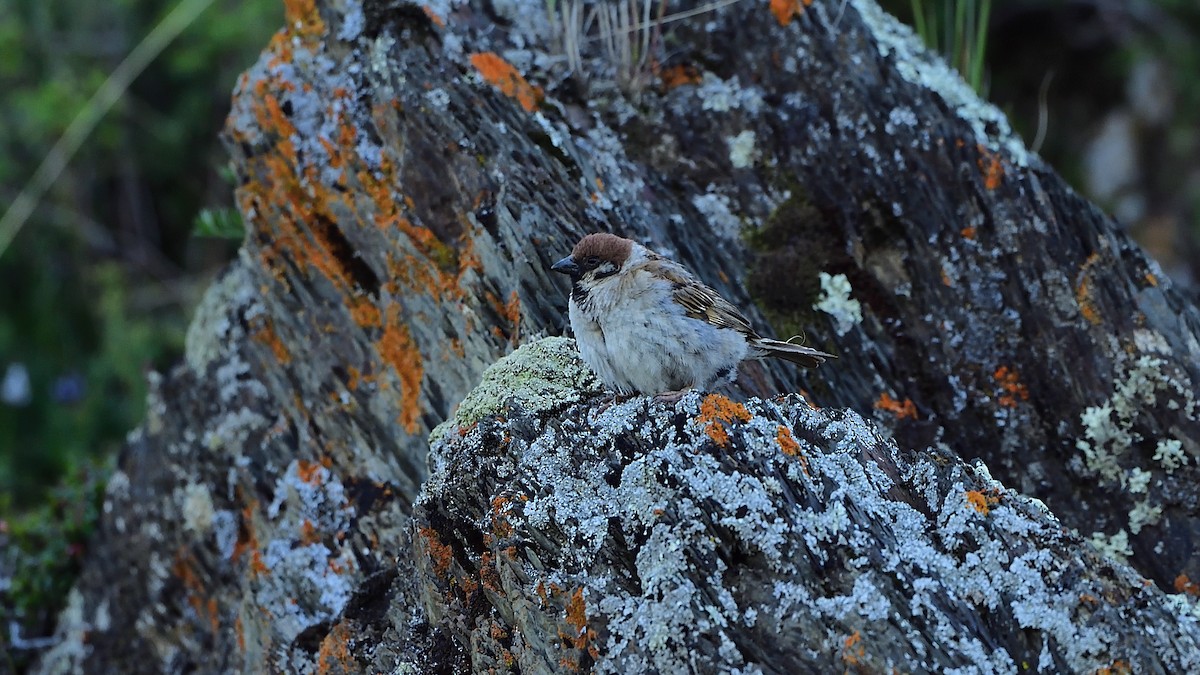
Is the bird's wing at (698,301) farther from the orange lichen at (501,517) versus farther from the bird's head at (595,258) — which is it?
the orange lichen at (501,517)

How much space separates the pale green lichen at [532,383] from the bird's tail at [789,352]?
0.58 m

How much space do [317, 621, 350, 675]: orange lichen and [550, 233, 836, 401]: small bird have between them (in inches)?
47.5

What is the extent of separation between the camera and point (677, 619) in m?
2.75

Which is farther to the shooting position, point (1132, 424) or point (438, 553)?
point (1132, 424)

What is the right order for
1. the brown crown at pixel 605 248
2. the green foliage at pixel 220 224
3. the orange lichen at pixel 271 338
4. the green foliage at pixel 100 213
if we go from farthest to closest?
the green foliage at pixel 100 213 → the green foliage at pixel 220 224 → the orange lichen at pixel 271 338 → the brown crown at pixel 605 248

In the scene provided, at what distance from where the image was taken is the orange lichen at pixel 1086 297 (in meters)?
4.38

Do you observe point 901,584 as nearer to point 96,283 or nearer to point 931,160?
point 931,160

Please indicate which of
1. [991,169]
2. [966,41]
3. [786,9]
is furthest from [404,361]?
[966,41]

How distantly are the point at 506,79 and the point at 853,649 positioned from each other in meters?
A: 2.85

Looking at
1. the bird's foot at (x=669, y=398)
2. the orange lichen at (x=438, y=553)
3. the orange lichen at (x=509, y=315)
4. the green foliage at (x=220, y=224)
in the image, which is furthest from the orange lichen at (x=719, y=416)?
the green foliage at (x=220, y=224)

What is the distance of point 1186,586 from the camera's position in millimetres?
3957

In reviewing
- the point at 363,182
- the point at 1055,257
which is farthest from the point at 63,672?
the point at 1055,257

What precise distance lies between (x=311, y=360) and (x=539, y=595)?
86.1 inches

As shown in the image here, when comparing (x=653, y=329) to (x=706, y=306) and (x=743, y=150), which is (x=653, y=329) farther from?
(x=743, y=150)
